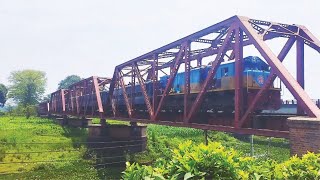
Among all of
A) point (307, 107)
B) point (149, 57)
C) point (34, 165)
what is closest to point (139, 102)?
point (149, 57)

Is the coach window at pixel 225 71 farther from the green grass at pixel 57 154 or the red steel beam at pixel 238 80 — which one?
the green grass at pixel 57 154

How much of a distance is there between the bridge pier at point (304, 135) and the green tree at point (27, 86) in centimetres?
10517

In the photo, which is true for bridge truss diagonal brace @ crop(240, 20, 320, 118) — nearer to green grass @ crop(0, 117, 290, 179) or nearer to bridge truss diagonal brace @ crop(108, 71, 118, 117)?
green grass @ crop(0, 117, 290, 179)

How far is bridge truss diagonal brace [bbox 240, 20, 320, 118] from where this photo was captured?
11591 millimetres

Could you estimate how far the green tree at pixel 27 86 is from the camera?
107m

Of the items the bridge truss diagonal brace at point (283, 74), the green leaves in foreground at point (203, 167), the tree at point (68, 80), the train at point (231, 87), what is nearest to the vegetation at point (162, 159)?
the green leaves in foreground at point (203, 167)

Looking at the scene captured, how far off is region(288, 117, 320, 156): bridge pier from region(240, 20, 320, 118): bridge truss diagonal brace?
0.78 metres

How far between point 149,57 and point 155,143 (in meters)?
18.5

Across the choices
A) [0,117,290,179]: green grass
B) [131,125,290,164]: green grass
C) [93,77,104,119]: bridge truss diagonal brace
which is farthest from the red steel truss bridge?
[131,125,290,164]: green grass

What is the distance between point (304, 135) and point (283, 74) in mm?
3238

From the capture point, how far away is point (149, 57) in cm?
2648

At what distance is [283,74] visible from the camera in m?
13.0

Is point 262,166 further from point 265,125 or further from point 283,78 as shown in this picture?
point 265,125

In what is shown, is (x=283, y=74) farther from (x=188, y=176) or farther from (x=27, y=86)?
(x=27, y=86)
